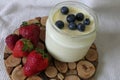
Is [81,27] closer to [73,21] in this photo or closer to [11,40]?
[73,21]

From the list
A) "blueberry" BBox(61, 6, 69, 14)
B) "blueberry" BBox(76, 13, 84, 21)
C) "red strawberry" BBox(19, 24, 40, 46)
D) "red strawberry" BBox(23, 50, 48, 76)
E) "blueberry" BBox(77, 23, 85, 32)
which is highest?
"blueberry" BBox(61, 6, 69, 14)

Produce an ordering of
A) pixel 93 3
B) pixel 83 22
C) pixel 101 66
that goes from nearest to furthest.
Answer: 1. pixel 83 22
2. pixel 101 66
3. pixel 93 3

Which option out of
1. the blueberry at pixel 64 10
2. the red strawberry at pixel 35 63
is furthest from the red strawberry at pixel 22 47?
the blueberry at pixel 64 10

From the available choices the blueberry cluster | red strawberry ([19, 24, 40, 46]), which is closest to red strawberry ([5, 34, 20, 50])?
red strawberry ([19, 24, 40, 46])

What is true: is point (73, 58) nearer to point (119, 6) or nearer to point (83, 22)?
point (83, 22)

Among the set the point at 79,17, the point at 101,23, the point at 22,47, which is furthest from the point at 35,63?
the point at 101,23

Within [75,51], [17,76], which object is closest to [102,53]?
[75,51]

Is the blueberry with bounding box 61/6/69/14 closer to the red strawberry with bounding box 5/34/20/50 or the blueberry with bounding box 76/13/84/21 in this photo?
the blueberry with bounding box 76/13/84/21
